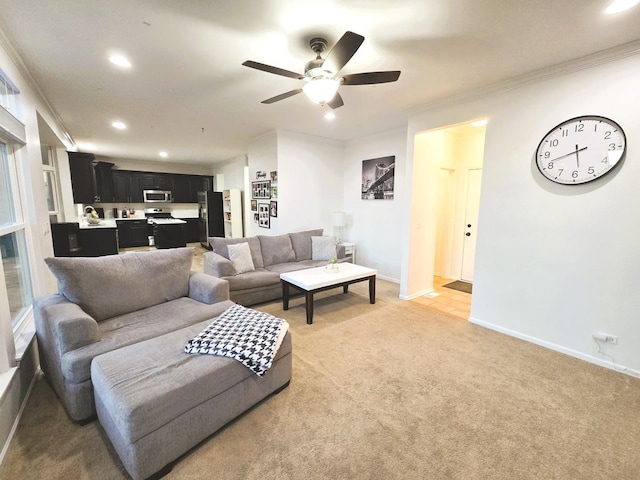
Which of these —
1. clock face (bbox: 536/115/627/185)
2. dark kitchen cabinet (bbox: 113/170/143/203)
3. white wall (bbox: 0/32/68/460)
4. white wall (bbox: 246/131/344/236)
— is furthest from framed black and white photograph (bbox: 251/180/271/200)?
dark kitchen cabinet (bbox: 113/170/143/203)

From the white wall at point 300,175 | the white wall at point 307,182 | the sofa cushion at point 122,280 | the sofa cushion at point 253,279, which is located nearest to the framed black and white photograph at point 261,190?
the white wall at point 300,175

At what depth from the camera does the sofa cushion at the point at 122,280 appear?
212cm

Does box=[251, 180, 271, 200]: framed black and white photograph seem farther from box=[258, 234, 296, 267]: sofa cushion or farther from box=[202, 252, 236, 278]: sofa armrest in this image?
box=[202, 252, 236, 278]: sofa armrest

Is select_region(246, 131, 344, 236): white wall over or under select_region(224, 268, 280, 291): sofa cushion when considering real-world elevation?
over

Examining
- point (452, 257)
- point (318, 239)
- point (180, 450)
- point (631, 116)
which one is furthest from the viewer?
point (452, 257)

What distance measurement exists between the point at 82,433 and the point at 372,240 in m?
4.51

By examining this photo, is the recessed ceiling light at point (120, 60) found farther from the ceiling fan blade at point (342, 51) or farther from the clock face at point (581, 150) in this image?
the clock face at point (581, 150)

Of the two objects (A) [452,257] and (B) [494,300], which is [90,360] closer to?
(B) [494,300]

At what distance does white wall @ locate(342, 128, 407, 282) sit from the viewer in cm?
473

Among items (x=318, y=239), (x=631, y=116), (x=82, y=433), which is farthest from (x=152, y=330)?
(x=631, y=116)

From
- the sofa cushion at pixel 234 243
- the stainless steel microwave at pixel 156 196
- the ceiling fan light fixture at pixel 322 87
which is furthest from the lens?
the stainless steel microwave at pixel 156 196

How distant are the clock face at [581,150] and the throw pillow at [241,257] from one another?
141 inches

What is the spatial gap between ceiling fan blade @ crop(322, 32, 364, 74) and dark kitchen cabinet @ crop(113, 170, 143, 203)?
328 inches

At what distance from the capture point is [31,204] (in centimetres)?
264
